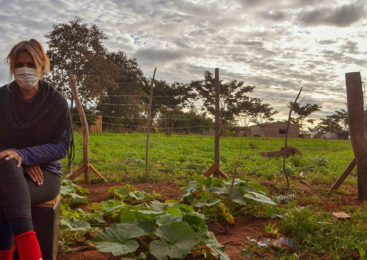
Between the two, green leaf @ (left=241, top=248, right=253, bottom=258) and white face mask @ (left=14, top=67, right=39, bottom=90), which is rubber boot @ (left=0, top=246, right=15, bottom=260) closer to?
white face mask @ (left=14, top=67, right=39, bottom=90)

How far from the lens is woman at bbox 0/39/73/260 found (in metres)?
2.02

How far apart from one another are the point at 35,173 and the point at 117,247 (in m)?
0.73

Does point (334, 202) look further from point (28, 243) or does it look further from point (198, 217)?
point (28, 243)

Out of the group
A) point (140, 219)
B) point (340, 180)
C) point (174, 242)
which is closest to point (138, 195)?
point (140, 219)

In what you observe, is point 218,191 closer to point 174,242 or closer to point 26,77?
point 174,242

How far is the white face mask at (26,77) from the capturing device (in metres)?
2.26

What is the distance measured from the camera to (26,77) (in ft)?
7.48

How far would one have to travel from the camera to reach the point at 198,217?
238 centimetres

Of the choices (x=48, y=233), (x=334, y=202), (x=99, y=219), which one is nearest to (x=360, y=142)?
(x=334, y=202)

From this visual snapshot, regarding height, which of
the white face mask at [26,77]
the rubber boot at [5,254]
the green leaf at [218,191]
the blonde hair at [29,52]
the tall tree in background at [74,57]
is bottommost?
the rubber boot at [5,254]

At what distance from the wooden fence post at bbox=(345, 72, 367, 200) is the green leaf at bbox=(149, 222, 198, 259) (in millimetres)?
3215

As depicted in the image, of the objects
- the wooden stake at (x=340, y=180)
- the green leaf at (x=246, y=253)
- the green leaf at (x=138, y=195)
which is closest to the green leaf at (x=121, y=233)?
the green leaf at (x=246, y=253)

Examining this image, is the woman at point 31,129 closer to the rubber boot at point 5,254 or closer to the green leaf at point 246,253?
the rubber boot at point 5,254

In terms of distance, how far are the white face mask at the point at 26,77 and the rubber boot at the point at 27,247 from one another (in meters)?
1.09
